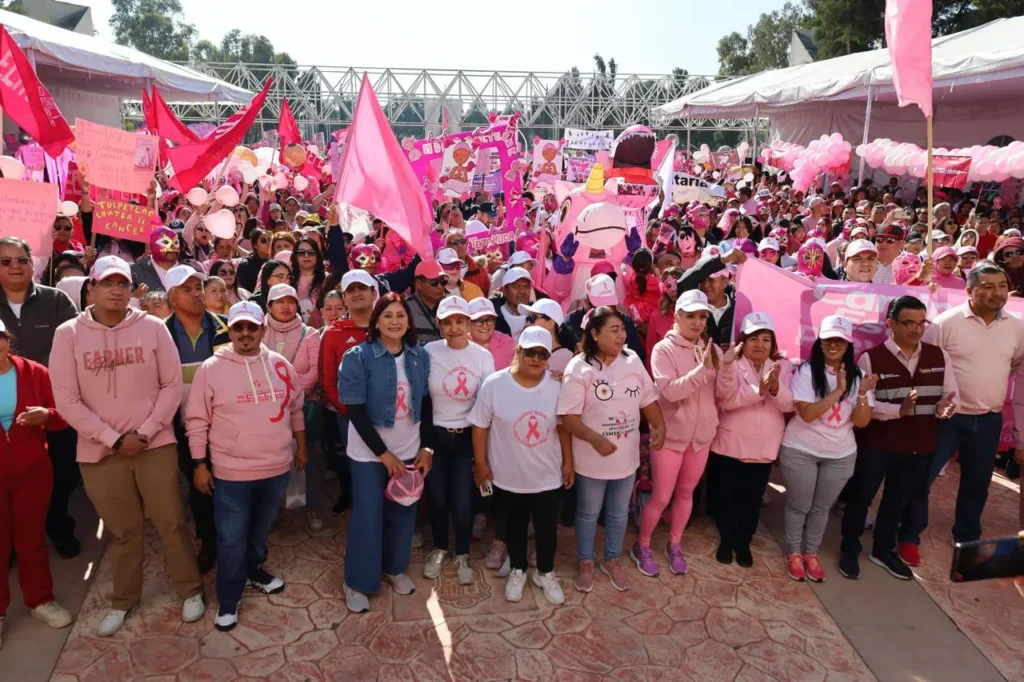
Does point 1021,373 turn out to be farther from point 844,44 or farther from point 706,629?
point 844,44

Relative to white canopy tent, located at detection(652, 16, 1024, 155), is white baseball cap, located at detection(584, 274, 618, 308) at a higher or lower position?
lower

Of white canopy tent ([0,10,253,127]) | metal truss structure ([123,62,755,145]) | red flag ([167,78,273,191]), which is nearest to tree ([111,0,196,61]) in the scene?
metal truss structure ([123,62,755,145])

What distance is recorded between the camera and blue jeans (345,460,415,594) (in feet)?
12.0

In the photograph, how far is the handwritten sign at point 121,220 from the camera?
216 inches

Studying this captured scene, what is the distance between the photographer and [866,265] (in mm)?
5406

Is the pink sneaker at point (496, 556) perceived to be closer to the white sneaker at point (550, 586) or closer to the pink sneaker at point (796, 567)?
the white sneaker at point (550, 586)

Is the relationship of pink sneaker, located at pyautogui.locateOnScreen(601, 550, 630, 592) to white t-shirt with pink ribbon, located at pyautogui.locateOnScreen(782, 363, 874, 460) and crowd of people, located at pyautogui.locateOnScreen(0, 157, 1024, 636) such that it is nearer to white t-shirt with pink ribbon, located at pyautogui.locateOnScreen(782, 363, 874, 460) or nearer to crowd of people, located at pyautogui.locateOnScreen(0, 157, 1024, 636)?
crowd of people, located at pyautogui.locateOnScreen(0, 157, 1024, 636)

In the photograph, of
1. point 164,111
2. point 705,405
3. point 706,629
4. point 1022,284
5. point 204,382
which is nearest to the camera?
point 204,382

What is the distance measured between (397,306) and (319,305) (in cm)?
173

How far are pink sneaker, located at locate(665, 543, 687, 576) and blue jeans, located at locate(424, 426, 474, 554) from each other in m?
1.26

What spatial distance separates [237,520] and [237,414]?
1.88 ft

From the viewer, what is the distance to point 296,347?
4.35 m

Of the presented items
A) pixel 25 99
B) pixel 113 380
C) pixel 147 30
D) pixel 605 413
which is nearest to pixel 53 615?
pixel 113 380

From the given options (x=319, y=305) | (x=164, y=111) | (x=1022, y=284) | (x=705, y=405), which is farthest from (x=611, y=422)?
(x=164, y=111)
